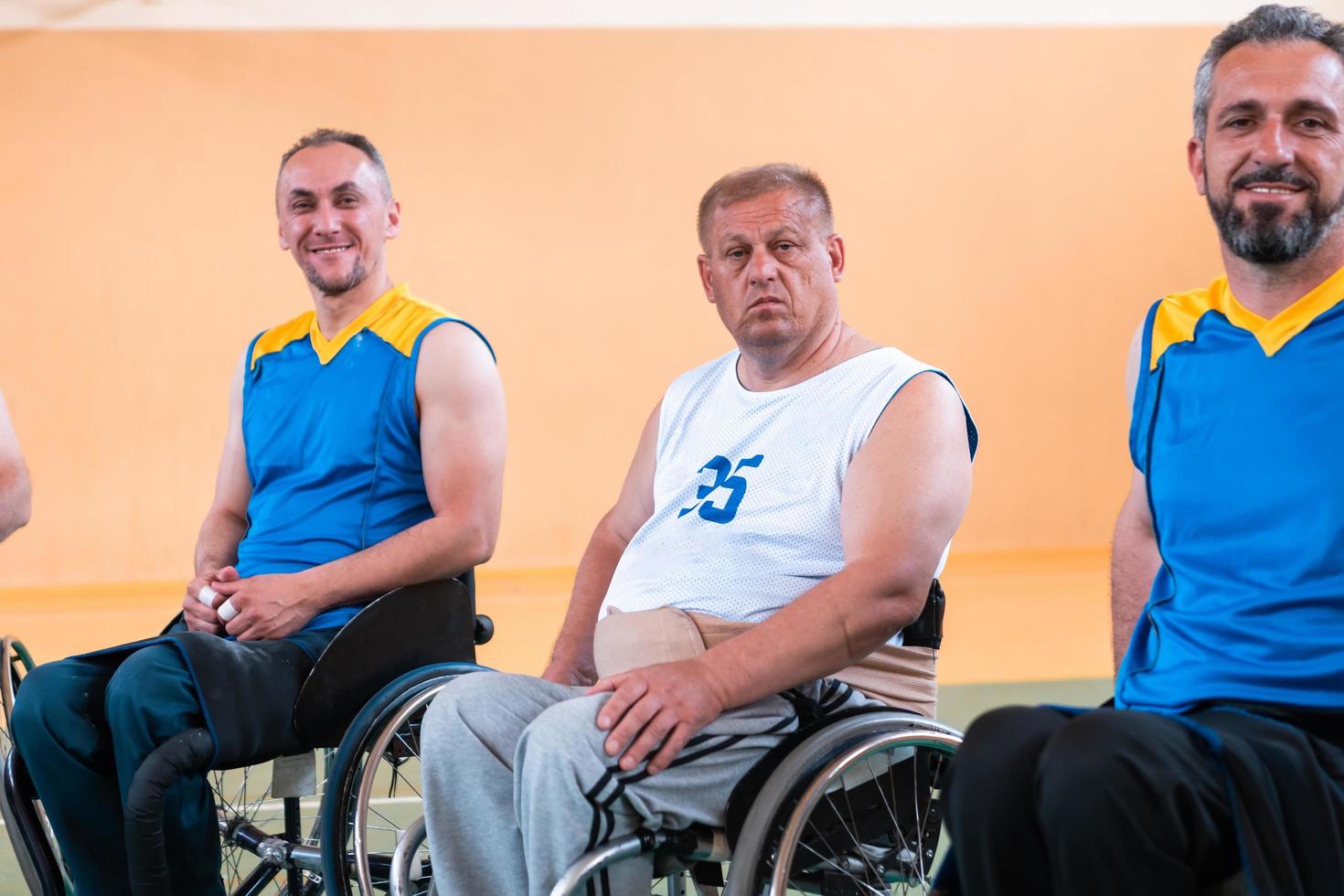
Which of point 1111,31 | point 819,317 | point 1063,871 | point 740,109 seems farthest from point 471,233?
point 1063,871

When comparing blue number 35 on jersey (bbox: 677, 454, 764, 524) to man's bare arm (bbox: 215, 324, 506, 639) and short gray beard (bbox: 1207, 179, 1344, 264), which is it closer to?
man's bare arm (bbox: 215, 324, 506, 639)

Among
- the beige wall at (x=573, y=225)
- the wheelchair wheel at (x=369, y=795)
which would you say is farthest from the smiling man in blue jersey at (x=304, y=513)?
the beige wall at (x=573, y=225)

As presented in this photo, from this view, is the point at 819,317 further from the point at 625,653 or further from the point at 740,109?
the point at 740,109

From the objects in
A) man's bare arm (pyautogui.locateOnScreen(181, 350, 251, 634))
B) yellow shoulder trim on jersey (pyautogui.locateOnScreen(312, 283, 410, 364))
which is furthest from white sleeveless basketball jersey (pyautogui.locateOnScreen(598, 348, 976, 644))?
man's bare arm (pyautogui.locateOnScreen(181, 350, 251, 634))

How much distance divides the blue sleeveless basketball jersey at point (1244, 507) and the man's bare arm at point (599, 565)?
75 cm

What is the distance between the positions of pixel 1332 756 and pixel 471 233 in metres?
5.76

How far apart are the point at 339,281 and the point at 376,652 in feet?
2.37

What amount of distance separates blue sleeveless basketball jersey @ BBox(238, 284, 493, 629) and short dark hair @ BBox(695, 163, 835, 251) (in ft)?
1.93

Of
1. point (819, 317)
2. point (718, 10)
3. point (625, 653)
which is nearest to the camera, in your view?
point (625, 653)

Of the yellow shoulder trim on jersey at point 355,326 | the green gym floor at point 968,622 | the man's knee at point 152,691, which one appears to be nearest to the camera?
the man's knee at point 152,691

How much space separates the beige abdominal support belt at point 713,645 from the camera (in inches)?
64.9

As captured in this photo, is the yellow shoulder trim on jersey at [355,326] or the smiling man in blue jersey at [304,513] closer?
the smiling man in blue jersey at [304,513]

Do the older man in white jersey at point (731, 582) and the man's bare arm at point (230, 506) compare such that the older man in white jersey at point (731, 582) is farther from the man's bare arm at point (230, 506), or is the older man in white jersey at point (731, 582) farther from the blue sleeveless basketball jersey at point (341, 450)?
the man's bare arm at point (230, 506)

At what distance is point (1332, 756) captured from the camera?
1174 millimetres
